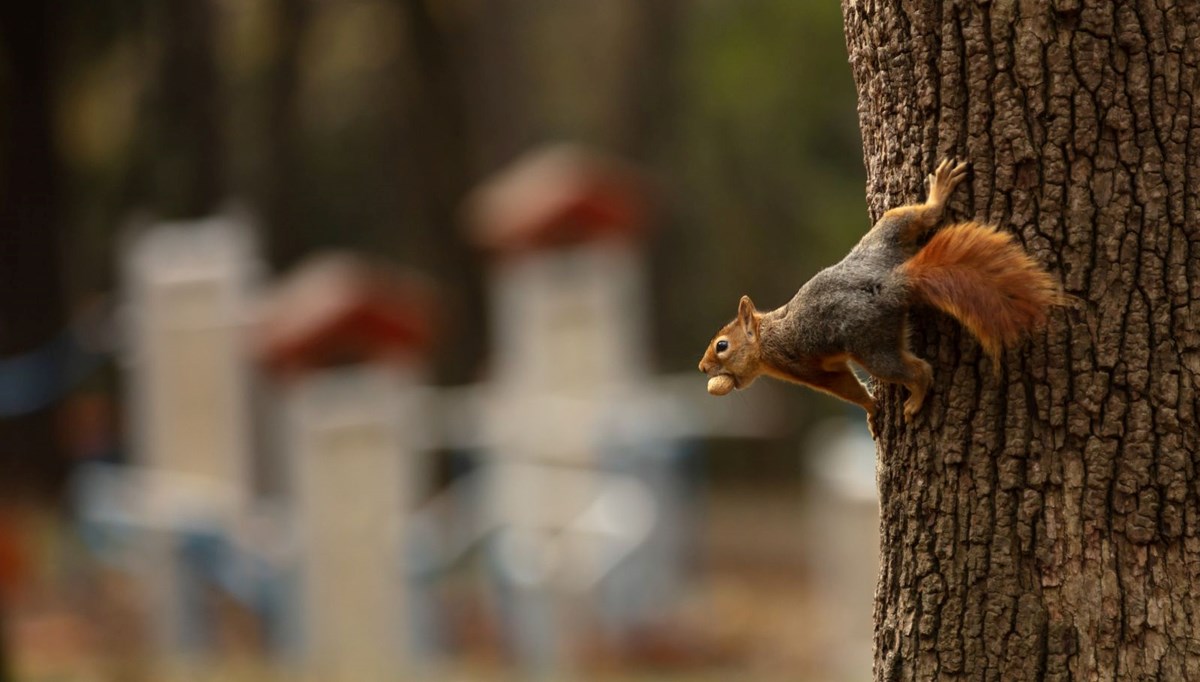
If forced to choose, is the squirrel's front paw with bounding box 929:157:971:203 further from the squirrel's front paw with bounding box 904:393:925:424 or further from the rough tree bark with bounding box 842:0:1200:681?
the squirrel's front paw with bounding box 904:393:925:424

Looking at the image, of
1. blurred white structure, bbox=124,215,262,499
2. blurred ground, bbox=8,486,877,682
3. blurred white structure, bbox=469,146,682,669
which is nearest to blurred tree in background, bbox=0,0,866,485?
blurred ground, bbox=8,486,877,682

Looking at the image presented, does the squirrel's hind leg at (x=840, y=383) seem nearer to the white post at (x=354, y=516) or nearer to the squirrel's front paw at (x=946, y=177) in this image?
the squirrel's front paw at (x=946, y=177)

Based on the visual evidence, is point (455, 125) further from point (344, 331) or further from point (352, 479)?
point (352, 479)

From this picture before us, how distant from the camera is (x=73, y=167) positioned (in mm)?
18656

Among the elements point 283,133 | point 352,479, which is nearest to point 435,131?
point 283,133

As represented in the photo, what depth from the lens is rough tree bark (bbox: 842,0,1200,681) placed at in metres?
2.12

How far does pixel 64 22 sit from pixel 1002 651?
563 inches

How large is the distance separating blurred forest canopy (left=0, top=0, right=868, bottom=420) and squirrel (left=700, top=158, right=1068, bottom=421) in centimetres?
1238

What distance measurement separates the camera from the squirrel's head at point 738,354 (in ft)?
8.00

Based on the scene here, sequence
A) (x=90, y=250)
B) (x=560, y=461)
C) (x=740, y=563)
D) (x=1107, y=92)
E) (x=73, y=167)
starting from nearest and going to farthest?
(x=1107, y=92) → (x=560, y=461) → (x=740, y=563) → (x=73, y=167) → (x=90, y=250)

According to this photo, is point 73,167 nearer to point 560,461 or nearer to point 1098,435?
point 560,461

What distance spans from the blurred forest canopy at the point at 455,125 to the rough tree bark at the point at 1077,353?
40.8ft

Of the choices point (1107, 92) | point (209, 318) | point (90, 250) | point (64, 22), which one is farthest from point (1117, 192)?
point (90, 250)

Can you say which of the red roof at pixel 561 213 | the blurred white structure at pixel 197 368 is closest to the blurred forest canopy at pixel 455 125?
the red roof at pixel 561 213
